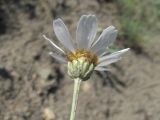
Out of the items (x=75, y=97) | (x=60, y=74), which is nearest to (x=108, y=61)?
(x=75, y=97)

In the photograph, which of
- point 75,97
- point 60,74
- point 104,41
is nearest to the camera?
point 75,97

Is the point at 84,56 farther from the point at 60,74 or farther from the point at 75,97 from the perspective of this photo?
the point at 60,74

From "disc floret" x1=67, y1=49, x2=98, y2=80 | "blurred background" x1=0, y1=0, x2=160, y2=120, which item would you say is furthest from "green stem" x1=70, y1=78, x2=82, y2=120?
"blurred background" x1=0, y1=0, x2=160, y2=120

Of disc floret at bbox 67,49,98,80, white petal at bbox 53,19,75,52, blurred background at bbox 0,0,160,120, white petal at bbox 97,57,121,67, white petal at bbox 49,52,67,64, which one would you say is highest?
white petal at bbox 53,19,75,52

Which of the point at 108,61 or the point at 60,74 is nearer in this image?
the point at 108,61

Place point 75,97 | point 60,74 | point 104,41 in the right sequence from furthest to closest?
point 60,74 → point 104,41 → point 75,97

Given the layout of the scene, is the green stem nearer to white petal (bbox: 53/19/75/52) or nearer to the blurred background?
white petal (bbox: 53/19/75/52)

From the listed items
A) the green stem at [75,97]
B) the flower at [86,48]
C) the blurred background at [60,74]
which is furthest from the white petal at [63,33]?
the blurred background at [60,74]
